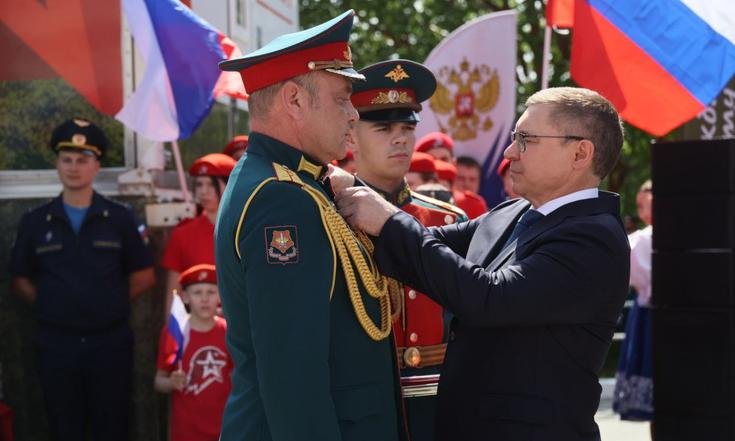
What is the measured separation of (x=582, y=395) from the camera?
9.43ft

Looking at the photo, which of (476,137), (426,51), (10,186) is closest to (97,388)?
(10,186)

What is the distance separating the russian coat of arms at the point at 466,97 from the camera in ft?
29.1

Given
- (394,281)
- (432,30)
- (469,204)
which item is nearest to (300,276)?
(394,281)

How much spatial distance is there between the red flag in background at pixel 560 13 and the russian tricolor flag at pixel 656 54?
33 cm

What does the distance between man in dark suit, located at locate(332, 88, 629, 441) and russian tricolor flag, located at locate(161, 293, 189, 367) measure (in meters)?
2.94

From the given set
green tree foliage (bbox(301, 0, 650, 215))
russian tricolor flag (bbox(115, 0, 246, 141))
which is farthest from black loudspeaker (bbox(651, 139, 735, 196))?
green tree foliage (bbox(301, 0, 650, 215))

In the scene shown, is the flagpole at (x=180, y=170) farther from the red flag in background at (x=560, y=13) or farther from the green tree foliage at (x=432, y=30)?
the green tree foliage at (x=432, y=30)

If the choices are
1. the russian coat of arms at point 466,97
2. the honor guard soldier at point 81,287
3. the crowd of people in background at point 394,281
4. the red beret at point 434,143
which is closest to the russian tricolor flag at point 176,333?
the honor guard soldier at point 81,287

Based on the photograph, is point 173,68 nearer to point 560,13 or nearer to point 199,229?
point 199,229

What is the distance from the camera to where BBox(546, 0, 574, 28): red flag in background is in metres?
6.88

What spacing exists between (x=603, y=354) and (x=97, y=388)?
3704 mm

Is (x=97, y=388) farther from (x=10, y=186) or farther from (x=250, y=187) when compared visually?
(x=250, y=187)

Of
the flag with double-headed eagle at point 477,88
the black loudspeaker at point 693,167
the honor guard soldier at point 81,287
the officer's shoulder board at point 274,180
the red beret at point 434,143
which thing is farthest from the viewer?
the flag with double-headed eagle at point 477,88

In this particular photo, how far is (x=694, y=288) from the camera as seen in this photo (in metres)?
6.68
